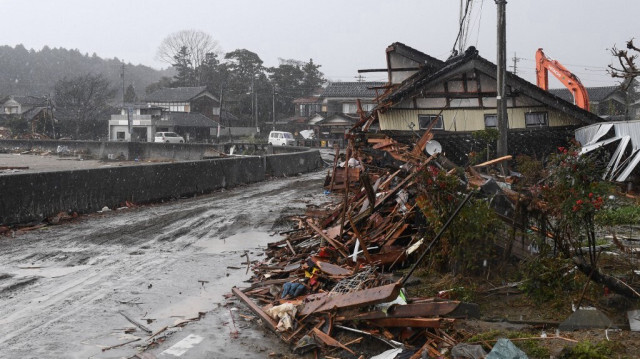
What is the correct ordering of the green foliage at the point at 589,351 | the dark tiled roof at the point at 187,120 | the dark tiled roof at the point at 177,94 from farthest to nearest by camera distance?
the dark tiled roof at the point at 177,94
the dark tiled roof at the point at 187,120
the green foliage at the point at 589,351

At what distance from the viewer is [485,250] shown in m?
7.29

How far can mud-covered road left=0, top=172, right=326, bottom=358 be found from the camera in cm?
611

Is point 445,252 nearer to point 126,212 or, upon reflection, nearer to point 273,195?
point 126,212

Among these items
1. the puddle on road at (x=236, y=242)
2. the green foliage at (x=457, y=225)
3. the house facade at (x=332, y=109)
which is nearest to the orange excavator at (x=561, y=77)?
the puddle on road at (x=236, y=242)

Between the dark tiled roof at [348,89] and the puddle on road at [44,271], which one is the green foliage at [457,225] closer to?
the puddle on road at [44,271]

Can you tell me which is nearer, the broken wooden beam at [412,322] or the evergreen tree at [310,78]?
the broken wooden beam at [412,322]

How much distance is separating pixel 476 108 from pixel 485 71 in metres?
1.94

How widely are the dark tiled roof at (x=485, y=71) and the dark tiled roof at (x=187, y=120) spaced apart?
51.6 m

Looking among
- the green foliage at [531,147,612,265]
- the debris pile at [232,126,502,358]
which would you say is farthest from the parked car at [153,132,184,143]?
the green foliage at [531,147,612,265]

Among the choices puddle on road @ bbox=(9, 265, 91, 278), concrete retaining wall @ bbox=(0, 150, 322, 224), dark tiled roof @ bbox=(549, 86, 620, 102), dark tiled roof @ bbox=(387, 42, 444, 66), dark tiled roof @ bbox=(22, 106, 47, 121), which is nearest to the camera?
puddle on road @ bbox=(9, 265, 91, 278)

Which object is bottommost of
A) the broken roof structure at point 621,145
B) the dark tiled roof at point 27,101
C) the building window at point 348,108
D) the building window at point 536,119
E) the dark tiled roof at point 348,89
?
the broken roof structure at point 621,145

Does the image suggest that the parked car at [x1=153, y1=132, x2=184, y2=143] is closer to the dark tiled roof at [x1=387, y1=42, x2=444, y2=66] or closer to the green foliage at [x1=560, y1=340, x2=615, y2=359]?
the dark tiled roof at [x1=387, y1=42, x2=444, y2=66]

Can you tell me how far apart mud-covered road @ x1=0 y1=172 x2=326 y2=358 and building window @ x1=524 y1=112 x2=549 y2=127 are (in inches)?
664

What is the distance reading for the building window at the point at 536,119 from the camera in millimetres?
27672
